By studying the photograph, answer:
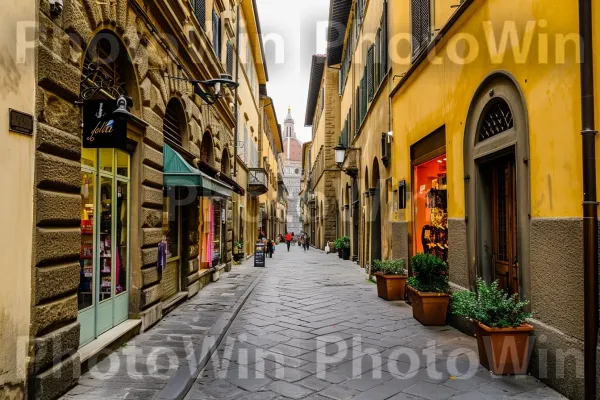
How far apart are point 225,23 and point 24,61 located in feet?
37.6

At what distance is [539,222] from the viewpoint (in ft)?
15.2

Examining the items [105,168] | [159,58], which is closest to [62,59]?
[105,168]

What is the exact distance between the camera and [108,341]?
17.5 feet

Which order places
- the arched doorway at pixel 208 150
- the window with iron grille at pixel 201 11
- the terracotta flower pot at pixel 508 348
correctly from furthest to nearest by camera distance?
the arched doorway at pixel 208 150
the window with iron grille at pixel 201 11
the terracotta flower pot at pixel 508 348

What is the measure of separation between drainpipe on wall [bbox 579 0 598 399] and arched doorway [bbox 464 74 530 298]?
102 centimetres

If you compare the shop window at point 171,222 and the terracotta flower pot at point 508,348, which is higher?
the shop window at point 171,222

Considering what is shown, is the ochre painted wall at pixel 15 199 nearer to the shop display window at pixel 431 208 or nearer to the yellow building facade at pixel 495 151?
the yellow building facade at pixel 495 151

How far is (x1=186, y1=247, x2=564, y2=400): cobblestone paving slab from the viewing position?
4.33m

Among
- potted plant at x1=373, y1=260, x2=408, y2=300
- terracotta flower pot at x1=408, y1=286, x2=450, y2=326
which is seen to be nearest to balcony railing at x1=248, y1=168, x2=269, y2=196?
potted plant at x1=373, y1=260, x2=408, y2=300

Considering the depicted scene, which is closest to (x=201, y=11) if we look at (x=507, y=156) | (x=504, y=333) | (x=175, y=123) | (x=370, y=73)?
(x=175, y=123)

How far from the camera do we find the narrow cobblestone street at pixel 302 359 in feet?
14.1

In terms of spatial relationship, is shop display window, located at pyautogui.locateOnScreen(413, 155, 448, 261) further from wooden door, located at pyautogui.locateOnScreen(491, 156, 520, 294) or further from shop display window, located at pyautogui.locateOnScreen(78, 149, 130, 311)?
shop display window, located at pyautogui.locateOnScreen(78, 149, 130, 311)

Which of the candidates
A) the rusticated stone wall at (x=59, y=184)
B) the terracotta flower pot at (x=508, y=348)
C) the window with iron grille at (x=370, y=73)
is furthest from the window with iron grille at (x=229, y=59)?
the terracotta flower pot at (x=508, y=348)

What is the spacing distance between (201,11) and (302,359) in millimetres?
8149
